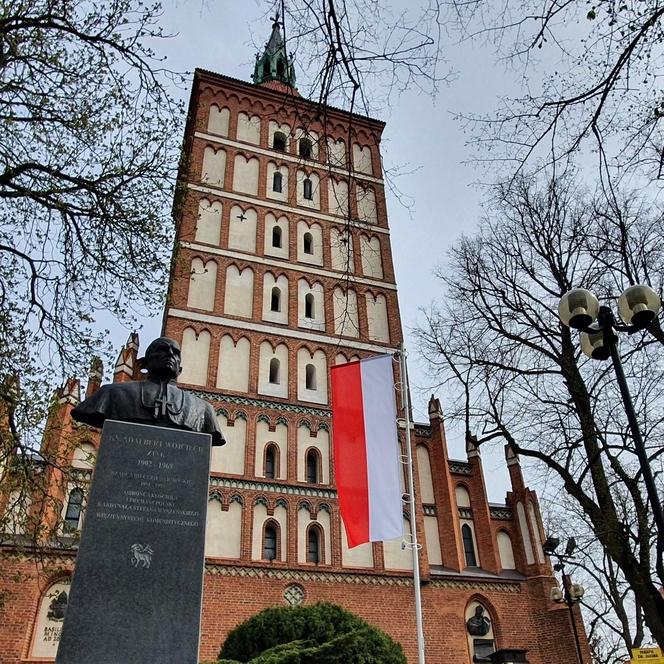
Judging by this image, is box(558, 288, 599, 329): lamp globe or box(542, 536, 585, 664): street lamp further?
box(542, 536, 585, 664): street lamp

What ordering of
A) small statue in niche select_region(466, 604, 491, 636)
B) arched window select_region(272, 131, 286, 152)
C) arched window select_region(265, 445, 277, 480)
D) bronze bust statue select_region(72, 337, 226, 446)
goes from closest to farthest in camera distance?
bronze bust statue select_region(72, 337, 226, 446) → small statue in niche select_region(466, 604, 491, 636) → arched window select_region(265, 445, 277, 480) → arched window select_region(272, 131, 286, 152)

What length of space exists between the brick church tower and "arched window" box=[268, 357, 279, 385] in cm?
4

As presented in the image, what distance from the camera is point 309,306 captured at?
793 inches

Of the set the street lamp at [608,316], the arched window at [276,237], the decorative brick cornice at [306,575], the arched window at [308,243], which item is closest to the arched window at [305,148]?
the street lamp at [608,316]

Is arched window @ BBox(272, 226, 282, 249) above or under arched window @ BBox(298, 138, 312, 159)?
above

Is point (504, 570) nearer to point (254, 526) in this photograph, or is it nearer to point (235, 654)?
point (254, 526)

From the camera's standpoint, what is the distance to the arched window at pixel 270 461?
54.0ft

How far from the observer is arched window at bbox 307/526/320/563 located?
1565cm

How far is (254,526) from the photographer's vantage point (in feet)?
50.5

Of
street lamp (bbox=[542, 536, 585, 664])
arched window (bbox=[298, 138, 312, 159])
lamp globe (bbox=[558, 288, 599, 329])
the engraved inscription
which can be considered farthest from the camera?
street lamp (bbox=[542, 536, 585, 664])

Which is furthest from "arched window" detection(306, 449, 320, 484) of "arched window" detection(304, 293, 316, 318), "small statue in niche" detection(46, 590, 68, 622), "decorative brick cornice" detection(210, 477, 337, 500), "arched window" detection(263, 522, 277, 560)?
"small statue in niche" detection(46, 590, 68, 622)

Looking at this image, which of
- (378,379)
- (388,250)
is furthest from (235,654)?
(388,250)

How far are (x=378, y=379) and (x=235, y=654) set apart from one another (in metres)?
5.42

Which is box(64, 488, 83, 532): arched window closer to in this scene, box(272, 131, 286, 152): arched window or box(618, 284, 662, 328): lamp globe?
box(618, 284, 662, 328): lamp globe
